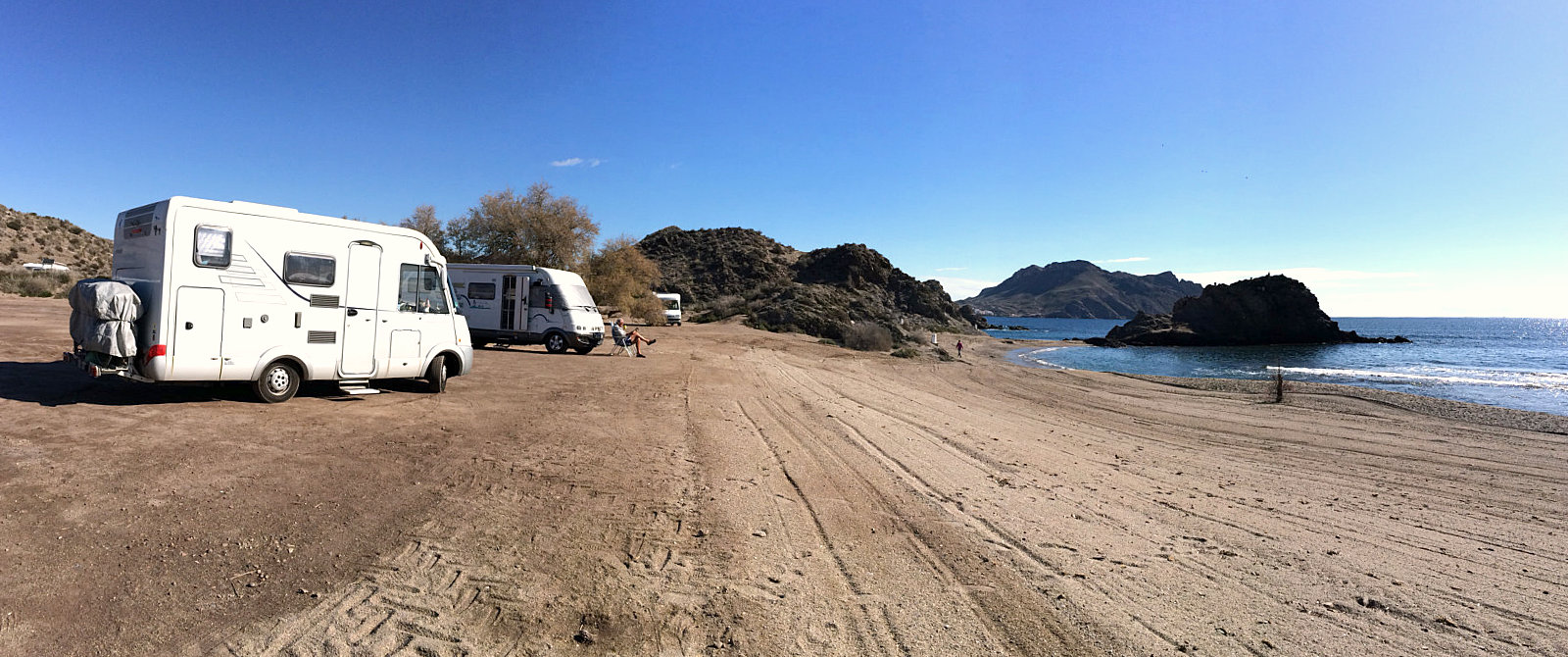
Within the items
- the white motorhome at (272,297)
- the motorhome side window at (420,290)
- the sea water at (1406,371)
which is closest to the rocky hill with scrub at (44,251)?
the white motorhome at (272,297)

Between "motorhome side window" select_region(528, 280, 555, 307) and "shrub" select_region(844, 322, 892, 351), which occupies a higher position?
"motorhome side window" select_region(528, 280, 555, 307)

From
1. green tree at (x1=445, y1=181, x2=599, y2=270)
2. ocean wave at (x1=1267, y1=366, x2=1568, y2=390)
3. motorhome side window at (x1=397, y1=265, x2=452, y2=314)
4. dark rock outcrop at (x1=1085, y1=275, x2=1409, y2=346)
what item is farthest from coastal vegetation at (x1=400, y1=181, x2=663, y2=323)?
dark rock outcrop at (x1=1085, y1=275, x2=1409, y2=346)

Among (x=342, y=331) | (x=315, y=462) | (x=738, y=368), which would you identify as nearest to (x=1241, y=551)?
(x=315, y=462)

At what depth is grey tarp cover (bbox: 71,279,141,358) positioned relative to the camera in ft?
24.8

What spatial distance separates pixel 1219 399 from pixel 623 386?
719 inches

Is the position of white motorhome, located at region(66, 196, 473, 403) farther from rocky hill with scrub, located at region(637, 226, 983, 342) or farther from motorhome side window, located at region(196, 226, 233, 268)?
rocky hill with scrub, located at region(637, 226, 983, 342)

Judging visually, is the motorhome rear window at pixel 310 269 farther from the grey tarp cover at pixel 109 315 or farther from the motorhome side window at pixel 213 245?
the grey tarp cover at pixel 109 315

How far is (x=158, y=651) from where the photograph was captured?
10.3ft

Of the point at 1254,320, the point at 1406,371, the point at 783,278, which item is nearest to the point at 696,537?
the point at 1406,371

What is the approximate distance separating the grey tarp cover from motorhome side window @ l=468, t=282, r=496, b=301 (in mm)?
12003

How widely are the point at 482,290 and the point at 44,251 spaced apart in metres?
31.6

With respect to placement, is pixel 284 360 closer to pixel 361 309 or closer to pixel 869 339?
pixel 361 309

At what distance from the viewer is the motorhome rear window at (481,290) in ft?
65.1

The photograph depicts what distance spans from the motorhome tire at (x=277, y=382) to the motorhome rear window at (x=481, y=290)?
11.0 meters
